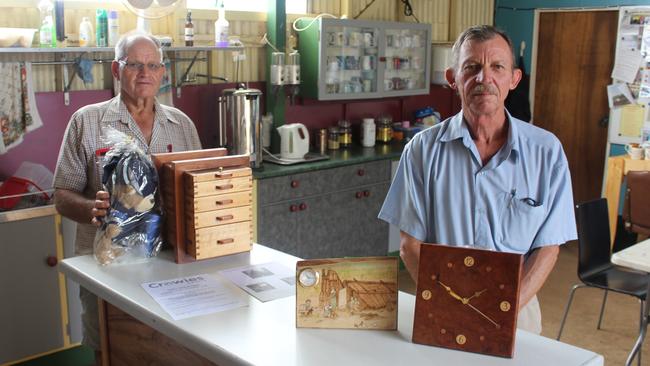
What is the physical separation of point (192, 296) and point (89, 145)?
98cm

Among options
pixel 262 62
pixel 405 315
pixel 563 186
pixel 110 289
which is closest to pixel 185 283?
pixel 110 289

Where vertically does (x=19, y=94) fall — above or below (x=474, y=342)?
above

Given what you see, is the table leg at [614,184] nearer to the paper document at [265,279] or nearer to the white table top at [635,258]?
the white table top at [635,258]

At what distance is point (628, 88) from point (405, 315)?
473 cm

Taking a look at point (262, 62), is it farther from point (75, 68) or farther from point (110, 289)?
point (110, 289)

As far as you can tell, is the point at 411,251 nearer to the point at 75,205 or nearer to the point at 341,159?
the point at 75,205

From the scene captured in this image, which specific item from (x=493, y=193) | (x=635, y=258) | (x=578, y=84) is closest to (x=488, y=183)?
(x=493, y=193)

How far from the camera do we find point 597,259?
3.86m

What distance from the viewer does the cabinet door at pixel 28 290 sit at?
341 cm

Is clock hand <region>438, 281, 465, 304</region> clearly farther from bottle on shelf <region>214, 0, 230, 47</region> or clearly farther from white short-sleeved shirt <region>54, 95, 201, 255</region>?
bottle on shelf <region>214, 0, 230, 47</region>

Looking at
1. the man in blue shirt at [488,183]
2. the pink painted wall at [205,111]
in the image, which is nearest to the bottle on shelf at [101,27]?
the pink painted wall at [205,111]

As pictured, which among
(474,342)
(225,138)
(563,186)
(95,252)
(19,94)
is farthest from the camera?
(225,138)

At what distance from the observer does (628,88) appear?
5.88 metres

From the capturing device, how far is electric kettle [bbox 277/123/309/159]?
15.1 feet
